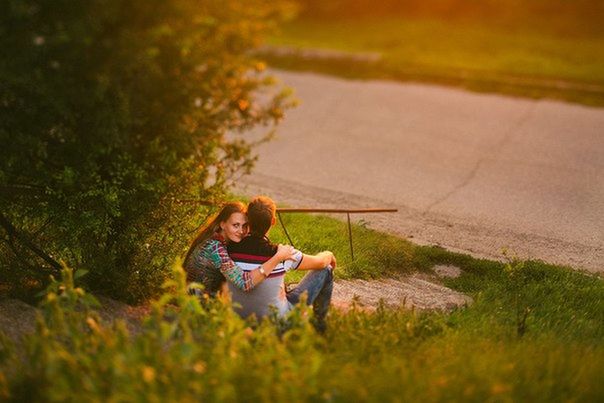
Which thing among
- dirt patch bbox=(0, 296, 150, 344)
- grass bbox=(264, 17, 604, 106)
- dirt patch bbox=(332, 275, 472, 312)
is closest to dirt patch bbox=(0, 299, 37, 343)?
dirt patch bbox=(0, 296, 150, 344)

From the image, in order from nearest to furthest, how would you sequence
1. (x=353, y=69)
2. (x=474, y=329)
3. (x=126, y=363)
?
(x=126, y=363) → (x=474, y=329) → (x=353, y=69)

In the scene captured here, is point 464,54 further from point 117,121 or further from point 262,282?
point 117,121

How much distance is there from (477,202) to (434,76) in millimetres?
6899

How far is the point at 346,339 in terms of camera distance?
5.20m

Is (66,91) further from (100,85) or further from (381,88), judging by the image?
(381,88)

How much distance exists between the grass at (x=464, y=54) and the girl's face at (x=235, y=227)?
972cm

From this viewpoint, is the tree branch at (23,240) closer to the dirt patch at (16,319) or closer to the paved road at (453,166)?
the dirt patch at (16,319)

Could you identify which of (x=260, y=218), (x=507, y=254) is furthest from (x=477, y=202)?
(x=260, y=218)

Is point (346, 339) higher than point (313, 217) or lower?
higher

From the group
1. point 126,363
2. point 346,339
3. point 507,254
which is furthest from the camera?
point 507,254

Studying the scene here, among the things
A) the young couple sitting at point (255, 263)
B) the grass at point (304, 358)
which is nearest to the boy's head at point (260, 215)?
the young couple sitting at point (255, 263)

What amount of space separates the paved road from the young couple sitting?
275 centimetres

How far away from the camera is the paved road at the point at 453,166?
28.1 feet

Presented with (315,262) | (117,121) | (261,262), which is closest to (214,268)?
(261,262)
